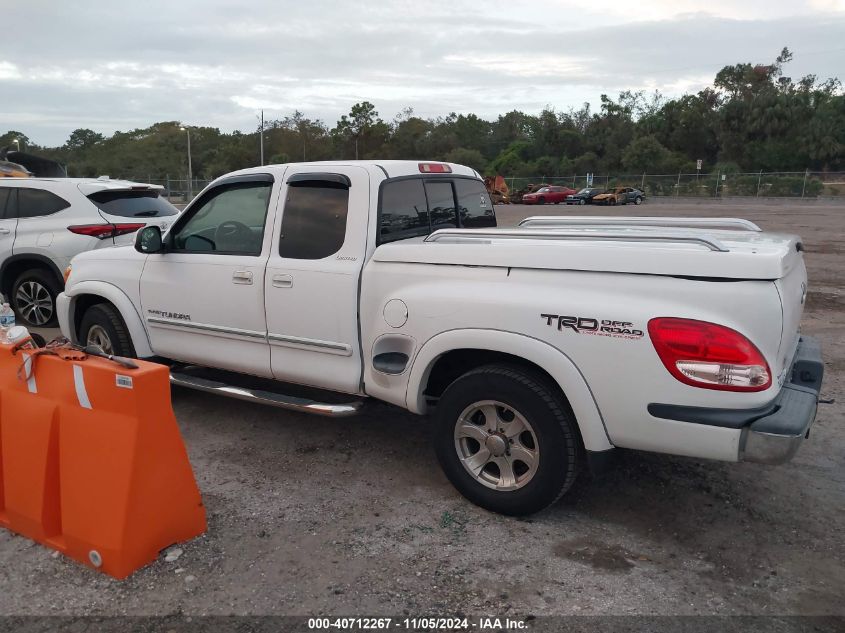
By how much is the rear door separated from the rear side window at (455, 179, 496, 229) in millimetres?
5747

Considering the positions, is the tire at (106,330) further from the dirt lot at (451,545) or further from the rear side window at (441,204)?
the rear side window at (441,204)

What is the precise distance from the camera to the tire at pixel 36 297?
800 centimetres

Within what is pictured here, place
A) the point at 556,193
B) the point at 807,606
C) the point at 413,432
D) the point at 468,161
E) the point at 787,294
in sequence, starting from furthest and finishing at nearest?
the point at 468,161
the point at 556,193
the point at 413,432
the point at 787,294
the point at 807,606

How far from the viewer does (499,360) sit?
3707mm

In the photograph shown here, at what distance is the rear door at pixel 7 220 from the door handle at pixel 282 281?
5.30 meters

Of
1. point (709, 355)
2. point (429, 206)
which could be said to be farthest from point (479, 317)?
point (429, 206)

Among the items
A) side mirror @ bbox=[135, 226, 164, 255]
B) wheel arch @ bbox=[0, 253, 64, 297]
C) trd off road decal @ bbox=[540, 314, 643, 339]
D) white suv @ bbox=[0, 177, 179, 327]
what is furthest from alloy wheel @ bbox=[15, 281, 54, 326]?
trd off road decal @ bbox=[540, 314, 643, 339]

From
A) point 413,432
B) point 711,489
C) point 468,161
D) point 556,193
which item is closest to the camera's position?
point 711,489

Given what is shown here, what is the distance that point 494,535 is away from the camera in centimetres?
352

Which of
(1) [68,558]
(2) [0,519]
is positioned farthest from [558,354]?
(2) [0,519]

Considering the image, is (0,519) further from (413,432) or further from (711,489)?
(711,489)

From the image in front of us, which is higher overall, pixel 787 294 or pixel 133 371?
pixel 787 294

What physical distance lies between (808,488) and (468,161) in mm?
76357

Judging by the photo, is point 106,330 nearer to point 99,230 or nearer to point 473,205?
point 473,205
